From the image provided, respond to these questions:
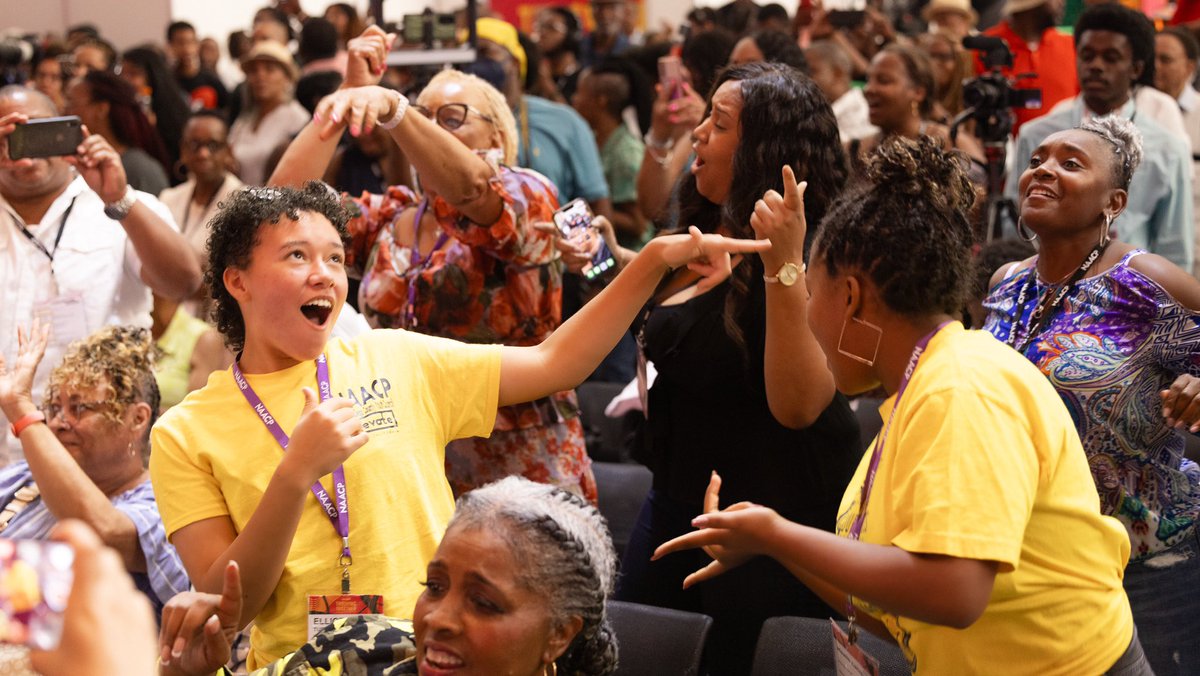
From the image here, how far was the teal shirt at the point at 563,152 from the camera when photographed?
4.82 m

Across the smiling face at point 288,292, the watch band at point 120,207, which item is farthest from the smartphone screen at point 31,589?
the watch band at point 120,207

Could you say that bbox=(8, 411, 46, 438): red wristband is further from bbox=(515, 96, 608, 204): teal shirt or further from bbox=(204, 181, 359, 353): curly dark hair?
bbox=(515, 96, 608, 204): teal shirt

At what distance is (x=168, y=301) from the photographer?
4.02m

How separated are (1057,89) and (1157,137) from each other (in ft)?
5.68

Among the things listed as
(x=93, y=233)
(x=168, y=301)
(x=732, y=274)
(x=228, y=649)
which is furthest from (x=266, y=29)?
(x=228, y=649)

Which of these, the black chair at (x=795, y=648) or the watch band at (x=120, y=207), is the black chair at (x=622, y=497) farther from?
the watch band at (x=120, y=207)

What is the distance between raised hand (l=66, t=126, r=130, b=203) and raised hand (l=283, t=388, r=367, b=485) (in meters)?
1.55

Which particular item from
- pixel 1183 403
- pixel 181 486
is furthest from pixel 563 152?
pixel 181 486

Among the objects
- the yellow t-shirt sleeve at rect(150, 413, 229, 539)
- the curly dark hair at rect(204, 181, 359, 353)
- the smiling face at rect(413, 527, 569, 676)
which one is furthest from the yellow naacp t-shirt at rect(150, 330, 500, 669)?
the smiling face at rect(413, 527, 569, 676)

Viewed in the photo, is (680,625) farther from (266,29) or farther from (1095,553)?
(266,29)

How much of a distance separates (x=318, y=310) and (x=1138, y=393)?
4.83 ft

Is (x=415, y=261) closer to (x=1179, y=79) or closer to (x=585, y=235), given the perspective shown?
(x=585, y=235)

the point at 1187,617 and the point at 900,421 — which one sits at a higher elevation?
the point at 900,421

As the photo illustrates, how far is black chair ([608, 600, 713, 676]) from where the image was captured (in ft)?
7.64
